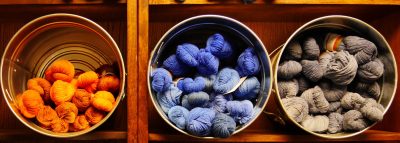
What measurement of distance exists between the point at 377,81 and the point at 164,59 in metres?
0.46

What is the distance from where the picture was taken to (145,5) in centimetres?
78

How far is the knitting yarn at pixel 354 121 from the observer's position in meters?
0.78

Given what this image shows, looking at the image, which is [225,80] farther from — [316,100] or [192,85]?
[316,100]

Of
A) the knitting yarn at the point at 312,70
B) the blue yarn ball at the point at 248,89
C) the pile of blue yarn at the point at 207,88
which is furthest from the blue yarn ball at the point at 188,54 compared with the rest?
the knitting yarn at the point at 312,70

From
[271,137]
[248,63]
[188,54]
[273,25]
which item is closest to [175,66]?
[188,54]

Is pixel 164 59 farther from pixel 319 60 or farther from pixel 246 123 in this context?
pixel 319 60

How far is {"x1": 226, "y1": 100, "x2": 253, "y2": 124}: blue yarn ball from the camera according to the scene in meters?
0.74

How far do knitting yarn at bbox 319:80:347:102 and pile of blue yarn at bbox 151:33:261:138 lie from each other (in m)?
0.15

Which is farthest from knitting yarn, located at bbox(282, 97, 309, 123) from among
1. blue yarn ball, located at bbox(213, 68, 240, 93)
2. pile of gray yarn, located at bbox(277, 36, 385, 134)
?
blue yarn ball, located at bbox(213, 68, 240, 93)

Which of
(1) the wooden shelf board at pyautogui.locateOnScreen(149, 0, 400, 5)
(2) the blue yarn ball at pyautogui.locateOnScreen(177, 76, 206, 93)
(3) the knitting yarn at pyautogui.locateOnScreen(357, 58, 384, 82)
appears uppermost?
(1) the wooden shelf board at pyautogui.locateOnScreen(149, 0, 400, 5)

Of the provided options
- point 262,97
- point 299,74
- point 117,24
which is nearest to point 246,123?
point 262,97

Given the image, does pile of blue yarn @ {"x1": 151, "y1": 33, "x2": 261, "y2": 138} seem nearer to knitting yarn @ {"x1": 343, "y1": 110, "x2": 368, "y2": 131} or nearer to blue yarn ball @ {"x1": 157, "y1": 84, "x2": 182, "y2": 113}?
blue yarn ball @ {"x1": 157, "y1": 84, "x2": 182, "y2": 113}

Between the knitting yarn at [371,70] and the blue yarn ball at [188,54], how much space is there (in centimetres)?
34

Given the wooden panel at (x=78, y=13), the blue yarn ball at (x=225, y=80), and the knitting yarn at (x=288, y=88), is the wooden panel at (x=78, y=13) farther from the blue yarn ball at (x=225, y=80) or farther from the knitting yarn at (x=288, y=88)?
the knitting yarn at (x=288, y=88)
